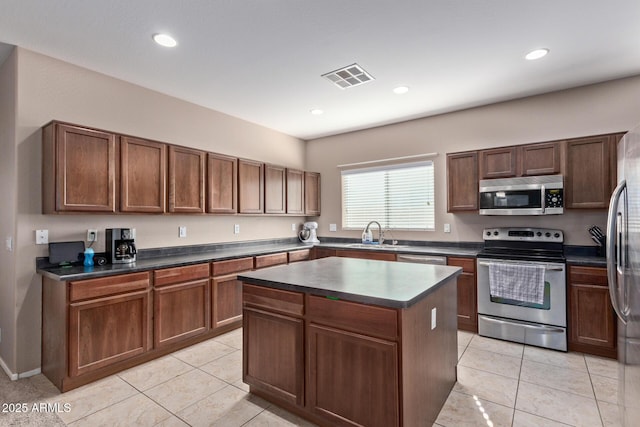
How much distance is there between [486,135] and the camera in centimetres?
404

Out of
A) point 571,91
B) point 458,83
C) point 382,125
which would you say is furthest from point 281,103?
point 571,91

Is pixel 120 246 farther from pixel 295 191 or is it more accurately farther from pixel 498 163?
pixel 498 163

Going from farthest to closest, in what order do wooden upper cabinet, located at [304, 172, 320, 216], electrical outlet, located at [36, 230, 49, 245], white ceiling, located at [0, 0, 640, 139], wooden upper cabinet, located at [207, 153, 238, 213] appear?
wooden upper cabinet, located at [304, 172, 320, 216] → wooden upper cabinet, located at [207, 153, 238, 213] → electrical outlet, located at [36, 230, 49, 245] → white ceiling, located at [0, 0, 640, 139]

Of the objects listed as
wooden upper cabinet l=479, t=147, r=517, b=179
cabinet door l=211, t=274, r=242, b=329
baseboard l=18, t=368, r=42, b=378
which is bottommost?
baseboard l=18, t=368, r=42, b=378

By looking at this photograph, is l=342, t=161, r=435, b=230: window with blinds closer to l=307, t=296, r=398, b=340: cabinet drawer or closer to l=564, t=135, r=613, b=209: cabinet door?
l=564, t=135, r=613, b=209: cabinet door

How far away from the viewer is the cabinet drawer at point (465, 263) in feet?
11.8

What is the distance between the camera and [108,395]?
2400 mm

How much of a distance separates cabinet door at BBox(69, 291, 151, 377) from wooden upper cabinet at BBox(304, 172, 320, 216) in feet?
9.82

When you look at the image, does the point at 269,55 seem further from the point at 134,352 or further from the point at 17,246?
the point at 134,352

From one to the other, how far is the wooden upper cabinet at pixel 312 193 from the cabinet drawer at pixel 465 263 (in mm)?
2491

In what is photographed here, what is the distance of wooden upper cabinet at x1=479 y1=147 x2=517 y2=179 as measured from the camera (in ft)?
11.9

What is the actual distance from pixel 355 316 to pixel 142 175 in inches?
102

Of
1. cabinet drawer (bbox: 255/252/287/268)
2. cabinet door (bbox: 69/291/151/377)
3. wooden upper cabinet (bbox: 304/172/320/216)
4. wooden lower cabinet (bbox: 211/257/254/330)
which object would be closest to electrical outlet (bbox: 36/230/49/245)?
cabinet door (bbox: 69/291/151/377)

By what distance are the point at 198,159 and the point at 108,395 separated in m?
2.38
